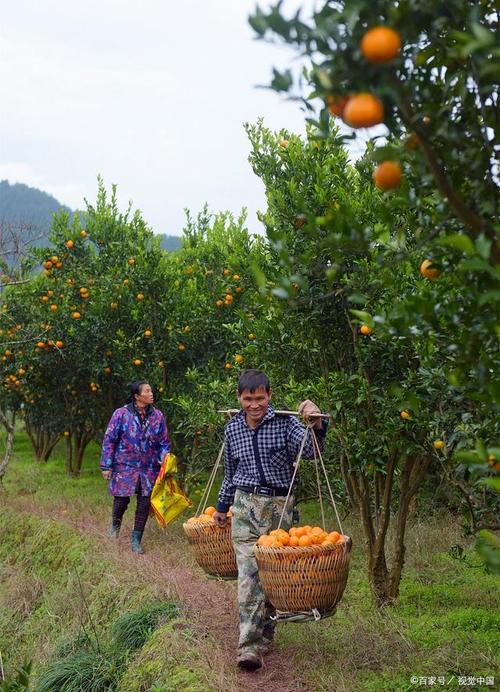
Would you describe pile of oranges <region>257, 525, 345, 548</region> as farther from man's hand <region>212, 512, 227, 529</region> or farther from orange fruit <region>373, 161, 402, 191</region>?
orange fruit <region>373, 161, 402, 191</region>

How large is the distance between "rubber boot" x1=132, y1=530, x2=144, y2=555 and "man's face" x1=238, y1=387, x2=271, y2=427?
3595mm

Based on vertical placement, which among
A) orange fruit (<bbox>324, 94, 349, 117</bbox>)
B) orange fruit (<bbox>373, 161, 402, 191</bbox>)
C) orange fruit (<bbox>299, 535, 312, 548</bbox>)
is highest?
orange fruit (<bbox>324, 94, 349, 117</bbox>)

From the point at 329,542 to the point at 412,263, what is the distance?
1971mm

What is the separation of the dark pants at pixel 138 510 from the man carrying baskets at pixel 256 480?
3369mm

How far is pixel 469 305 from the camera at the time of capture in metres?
2.71

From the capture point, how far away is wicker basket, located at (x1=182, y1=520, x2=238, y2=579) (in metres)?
5.39

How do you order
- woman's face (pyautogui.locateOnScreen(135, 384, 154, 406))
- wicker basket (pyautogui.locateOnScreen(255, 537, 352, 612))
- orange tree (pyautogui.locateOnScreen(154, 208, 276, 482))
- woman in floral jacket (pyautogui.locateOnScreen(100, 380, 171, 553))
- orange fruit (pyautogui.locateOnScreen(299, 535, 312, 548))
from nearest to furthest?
1. wicker basket (pyautogui.locateOnScreen(255, 537, 352, 612))
2. orange fruit (pyautogui.locateOnScreen(299, 535, 312, 548))
3. woman's face (pyautogui.locateOnScreen(135, 384, 154, 406))
4. woman in floral jacket (pyautogui.locateOnScreen(100, 380, 171, 553))
5. orange tree (pyautogui.locateOnScreen(154, 208, 276, 482))

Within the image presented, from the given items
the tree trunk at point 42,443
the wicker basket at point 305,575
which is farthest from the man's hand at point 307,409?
the tree trunk at point 42,443

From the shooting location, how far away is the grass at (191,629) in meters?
4.80

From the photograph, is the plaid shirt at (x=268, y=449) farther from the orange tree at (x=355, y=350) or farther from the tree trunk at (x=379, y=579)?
the tree trunk at (x=379, y=579)

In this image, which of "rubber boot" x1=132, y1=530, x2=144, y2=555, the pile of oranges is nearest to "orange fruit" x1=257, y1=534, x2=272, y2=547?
the pile of oranges

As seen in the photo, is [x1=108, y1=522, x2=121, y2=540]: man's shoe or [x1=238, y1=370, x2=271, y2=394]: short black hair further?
[x1=108, y1=522, x2=121, y2=540]: man's shoe

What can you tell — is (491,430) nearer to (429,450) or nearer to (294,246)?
(429,450)

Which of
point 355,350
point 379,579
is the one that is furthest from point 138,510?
point 355,350
